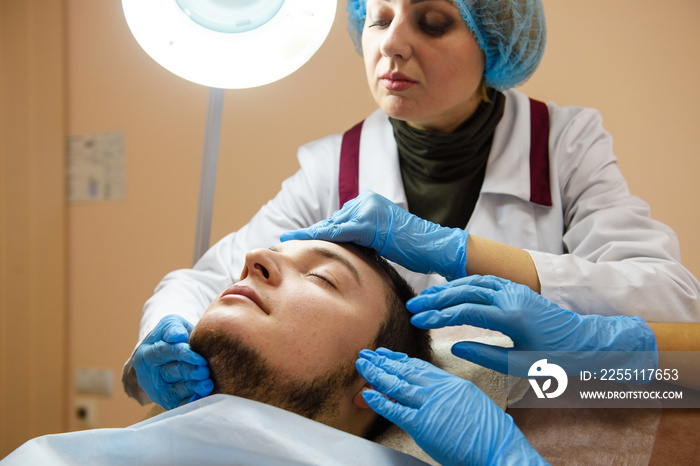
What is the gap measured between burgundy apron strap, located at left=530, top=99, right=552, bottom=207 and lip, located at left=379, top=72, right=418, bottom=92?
0.42 metres

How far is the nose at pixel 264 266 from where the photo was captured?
922mm

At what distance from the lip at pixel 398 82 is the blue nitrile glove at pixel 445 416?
696 mm

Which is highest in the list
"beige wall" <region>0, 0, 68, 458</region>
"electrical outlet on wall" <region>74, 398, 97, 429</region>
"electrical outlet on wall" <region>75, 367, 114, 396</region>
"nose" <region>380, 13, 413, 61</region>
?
"nose" <region>380, 13, 413, 61</region>

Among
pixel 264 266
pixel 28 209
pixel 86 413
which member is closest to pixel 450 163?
pixel 264 266

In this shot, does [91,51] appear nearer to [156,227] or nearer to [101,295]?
[156,227]

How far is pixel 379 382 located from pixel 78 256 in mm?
1987

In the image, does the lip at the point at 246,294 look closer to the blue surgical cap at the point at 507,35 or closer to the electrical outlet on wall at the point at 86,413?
the blue surgical cap at the point at 507,35

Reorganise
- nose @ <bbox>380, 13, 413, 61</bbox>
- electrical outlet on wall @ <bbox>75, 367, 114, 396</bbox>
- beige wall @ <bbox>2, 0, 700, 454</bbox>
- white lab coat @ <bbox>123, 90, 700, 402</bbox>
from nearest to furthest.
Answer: white lab coat @ <bbox>123, 90, 700, 402</bbox>
nose @ <bbox>380, 13, 413, 61</bbox>
beige wall @ <bbox>2, 0, 700, 454</bbox>
electrical outlet on wall @ <bbox>75, 367, 114, 396</bbox>

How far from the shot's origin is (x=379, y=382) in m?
0.85

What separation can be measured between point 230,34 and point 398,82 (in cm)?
40

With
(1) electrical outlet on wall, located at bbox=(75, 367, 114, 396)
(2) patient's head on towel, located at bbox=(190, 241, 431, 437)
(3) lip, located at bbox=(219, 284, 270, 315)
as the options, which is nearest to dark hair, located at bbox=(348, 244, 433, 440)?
(2) patient's head on towel, located at bbox=(190, 241, 431, 437)

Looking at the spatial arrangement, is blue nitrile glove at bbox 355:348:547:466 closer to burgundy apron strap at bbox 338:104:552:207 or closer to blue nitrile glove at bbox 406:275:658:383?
blue nitrile glove at bbox 406:275:658:383

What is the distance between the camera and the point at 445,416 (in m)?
0.79

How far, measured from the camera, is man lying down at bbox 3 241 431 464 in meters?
0.77
